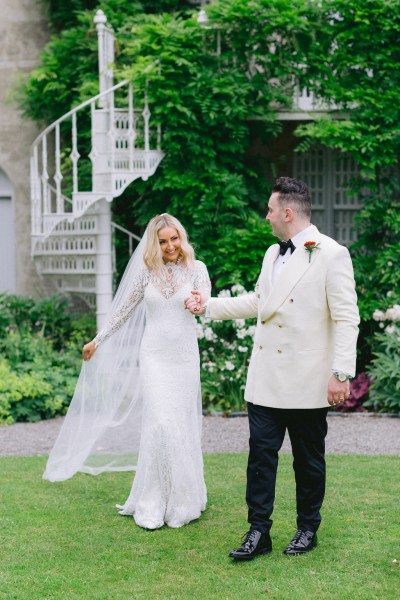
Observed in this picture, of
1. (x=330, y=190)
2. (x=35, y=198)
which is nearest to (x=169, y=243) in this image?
(x=35, y=198)

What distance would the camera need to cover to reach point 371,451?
7562 mm

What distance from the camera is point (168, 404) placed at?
5645 mm

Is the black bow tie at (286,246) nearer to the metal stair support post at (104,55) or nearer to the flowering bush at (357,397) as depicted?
the flowering bush at (357,397)

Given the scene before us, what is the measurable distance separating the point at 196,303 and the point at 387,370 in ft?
13.4

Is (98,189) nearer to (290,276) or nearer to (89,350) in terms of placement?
(89,350)

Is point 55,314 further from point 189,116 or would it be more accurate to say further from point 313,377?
point 313,377

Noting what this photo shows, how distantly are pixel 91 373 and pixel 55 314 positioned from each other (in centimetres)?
560

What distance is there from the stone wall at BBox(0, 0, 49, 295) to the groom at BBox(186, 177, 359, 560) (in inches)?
329

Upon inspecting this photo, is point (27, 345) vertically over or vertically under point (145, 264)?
under

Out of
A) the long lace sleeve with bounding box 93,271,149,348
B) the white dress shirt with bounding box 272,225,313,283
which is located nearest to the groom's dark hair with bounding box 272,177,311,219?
the white dress shirt with bounding box 272,225,313,283

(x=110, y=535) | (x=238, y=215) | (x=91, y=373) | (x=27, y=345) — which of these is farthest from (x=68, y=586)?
(x=238, y=215)

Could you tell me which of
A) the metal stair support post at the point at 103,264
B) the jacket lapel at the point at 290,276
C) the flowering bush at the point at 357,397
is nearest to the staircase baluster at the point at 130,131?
the metal stair support post at the point at 103,264

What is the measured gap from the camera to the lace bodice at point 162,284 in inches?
227

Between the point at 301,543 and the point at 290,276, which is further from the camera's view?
the point at 301,543
